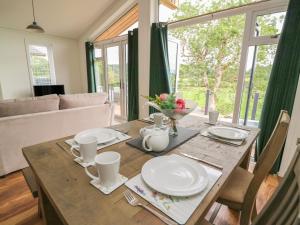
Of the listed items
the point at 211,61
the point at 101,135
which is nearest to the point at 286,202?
the point at 101,135

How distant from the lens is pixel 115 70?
14.2ft

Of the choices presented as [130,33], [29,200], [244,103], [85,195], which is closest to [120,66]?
[130,33]

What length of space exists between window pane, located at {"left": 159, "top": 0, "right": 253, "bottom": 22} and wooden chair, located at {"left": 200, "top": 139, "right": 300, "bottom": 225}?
8.11ft

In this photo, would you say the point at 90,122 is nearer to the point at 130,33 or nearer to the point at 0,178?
the point at 0,178

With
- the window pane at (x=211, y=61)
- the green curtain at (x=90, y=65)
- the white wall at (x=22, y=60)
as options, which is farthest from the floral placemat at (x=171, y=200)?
the white wall at (x=22, y=60)

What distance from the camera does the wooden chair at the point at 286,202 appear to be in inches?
19.7

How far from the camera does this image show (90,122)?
2551 millimetres

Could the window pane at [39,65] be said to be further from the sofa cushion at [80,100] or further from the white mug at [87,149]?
the white mug at [87,149]

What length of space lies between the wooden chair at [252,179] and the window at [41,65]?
17.3 feet

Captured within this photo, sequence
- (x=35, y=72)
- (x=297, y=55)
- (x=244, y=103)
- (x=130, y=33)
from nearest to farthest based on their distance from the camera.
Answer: (x=297, y=55), (x=244, y=103), (x=130, y=33), (x=35, y=72)

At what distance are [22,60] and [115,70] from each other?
2434 millimetres

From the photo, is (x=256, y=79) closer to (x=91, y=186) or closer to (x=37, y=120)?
(x=91, y=186)

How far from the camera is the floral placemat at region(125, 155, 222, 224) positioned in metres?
0.53

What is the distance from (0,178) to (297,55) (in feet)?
11.6
